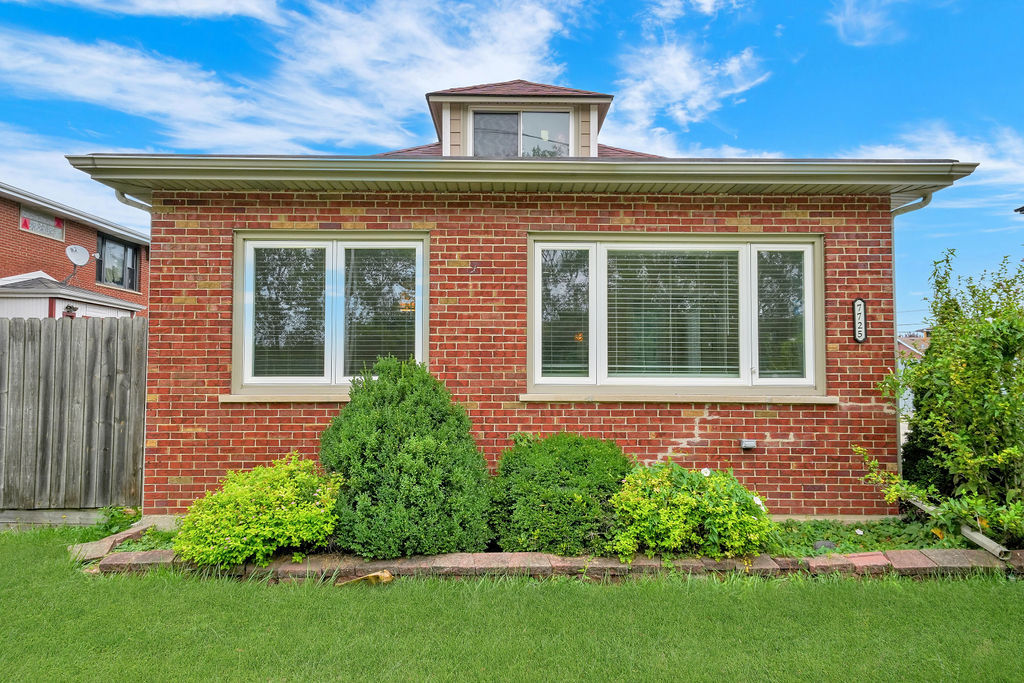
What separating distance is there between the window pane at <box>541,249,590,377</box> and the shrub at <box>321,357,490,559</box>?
1319mm

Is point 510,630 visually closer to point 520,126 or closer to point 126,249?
point 520,126

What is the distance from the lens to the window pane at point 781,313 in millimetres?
5379

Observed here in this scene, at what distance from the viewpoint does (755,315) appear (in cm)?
540

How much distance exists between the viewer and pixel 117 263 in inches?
744

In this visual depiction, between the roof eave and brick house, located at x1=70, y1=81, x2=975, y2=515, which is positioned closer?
the roof eave

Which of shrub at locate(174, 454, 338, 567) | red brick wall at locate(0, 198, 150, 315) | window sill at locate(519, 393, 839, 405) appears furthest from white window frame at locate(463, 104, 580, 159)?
red brick wall at locate(0, 198, 150, 315)

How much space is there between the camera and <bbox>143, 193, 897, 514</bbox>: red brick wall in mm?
5160

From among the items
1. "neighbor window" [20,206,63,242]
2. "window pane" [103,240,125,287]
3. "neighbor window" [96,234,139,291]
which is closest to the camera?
"neighbor window" [20,206,63,242]

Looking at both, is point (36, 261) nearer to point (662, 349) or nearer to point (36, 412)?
point (36, 412)

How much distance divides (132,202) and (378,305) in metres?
2.42

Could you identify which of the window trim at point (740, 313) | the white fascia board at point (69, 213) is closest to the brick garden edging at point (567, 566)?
the window trim at point (740, 313)

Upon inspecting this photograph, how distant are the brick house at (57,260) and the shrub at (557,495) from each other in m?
11.2

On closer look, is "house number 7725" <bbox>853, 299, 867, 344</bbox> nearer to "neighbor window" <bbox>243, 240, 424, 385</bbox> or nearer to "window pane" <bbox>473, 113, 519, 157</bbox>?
"neighbor window" <bbox>243, 240, 424, 385</bbox>

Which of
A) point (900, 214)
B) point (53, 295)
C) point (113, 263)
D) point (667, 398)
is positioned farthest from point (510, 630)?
point (113, 263)
